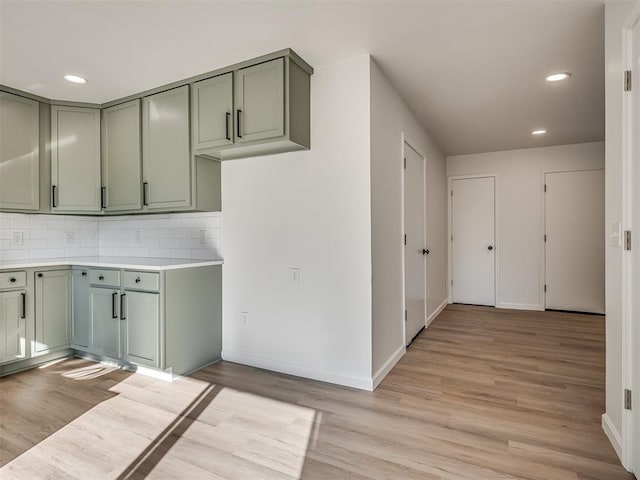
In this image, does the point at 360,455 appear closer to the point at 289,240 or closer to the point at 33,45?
the point at 289,240

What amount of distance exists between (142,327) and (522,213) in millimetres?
5386

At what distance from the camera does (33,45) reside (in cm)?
245

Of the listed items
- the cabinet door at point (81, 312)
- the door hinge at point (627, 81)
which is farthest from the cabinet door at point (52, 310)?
the door hinge at point (627, 81)

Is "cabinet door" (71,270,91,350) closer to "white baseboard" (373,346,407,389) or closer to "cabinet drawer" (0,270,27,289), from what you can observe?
"cabinet drawer" (0,270,27,289)

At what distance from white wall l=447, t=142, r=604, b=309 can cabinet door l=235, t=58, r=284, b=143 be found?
169 inches

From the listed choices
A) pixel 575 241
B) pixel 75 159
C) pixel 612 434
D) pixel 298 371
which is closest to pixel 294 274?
pixel 298 371

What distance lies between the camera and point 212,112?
115 inches

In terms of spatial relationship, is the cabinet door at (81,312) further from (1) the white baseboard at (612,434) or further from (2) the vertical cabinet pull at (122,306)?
(1) the white baseboard at (612,434)

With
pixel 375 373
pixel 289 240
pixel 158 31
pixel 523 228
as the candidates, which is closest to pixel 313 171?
pixel 289 240

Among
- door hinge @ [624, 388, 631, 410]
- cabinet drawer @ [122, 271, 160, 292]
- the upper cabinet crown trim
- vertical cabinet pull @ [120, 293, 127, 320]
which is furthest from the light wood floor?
the upper cabinet crown trim

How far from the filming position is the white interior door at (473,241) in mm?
5734

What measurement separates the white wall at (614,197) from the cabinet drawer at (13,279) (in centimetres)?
424

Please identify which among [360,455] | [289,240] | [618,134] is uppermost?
[618,134]

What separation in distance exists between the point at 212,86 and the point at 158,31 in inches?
25.9
